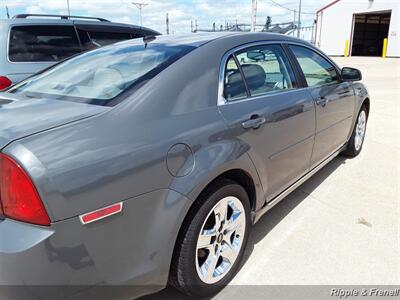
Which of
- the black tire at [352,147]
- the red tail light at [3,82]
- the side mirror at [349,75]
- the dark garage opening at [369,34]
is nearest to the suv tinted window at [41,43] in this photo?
the red tail light at [3,82]

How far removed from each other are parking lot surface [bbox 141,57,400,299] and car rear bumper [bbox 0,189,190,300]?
0.67m

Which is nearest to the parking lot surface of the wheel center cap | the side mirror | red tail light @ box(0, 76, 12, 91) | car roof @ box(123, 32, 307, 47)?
the wheel center cap

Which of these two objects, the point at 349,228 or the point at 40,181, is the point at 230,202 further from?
the point at 349,228

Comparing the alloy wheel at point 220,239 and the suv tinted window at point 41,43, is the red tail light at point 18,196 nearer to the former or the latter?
the alloy wheel at point 220,239

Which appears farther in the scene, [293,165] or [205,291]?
[293,165]

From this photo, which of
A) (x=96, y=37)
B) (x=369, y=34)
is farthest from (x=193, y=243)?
(x=369, y=34)

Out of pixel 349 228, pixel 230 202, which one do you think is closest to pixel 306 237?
pixel 349 228

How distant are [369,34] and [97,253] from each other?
147 feet

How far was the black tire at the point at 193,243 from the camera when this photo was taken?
205 cm

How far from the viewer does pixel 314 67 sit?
376 cm

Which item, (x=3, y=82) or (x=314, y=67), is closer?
(x=314, y=67)

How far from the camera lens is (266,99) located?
2.71 meters

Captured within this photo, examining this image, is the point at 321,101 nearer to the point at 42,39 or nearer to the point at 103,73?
the point at 103,73

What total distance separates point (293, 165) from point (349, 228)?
75 cm
